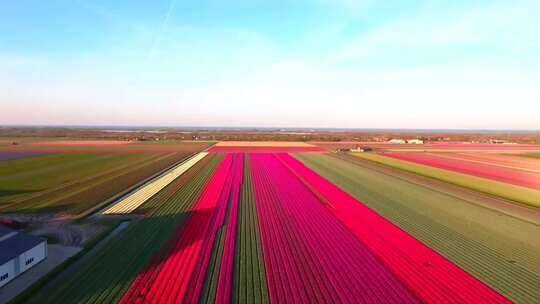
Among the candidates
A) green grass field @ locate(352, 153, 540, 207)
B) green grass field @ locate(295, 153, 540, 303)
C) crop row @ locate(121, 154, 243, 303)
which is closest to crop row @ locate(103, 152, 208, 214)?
crop row @ locate(121, 154, 243, 303)

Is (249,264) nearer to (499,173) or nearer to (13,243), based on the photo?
(13,243)

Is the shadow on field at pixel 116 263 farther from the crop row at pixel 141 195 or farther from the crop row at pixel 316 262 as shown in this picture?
the crop row at pixel 316 262

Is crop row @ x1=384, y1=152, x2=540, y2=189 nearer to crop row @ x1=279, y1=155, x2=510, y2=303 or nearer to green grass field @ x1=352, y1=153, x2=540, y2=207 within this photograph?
green grass field @ x1=352, y1=153, x2=540, y2=207

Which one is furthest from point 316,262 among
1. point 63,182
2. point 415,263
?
point 63,182

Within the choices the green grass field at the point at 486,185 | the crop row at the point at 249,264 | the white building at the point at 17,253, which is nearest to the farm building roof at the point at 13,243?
the white building at the point at 17,253

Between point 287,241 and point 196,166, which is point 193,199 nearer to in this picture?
point 287,241
